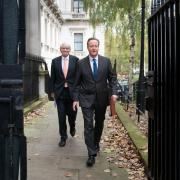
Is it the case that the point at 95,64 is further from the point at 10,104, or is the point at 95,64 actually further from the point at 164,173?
the point at 10,104

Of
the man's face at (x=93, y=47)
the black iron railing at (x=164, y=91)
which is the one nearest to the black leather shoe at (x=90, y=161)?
the man's face at (x=93, y=47)

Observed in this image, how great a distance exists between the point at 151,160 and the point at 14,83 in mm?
3128

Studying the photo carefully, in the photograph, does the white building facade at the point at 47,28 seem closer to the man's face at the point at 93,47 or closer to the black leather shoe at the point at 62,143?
the black leather shoe at the point at 62,143

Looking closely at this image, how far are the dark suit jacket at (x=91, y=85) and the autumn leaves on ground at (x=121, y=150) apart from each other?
0.95m

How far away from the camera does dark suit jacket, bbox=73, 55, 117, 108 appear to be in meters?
7.92

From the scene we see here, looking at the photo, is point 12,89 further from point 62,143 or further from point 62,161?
point 62,143

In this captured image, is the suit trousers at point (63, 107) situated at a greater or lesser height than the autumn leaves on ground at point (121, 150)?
greater

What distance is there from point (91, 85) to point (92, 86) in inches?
0.9

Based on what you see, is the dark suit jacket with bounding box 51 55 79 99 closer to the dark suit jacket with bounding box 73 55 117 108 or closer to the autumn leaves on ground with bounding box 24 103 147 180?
the autumn leaves on ground with bounding box 24 103 147 180

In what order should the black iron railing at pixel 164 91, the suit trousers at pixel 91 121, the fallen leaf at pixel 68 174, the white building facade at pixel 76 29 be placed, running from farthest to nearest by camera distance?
the white building facade at pixel 76 29
the suit trousers at pixel 91 121
the fallen leaf at pixel 68 174
the black iron railing at pixel 164 91

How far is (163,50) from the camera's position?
5.06 metres

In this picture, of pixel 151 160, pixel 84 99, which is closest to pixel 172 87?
pixel 151 160

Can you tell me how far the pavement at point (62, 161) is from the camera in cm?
703

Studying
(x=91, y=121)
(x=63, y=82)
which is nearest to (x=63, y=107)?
(x=63, y=82)
